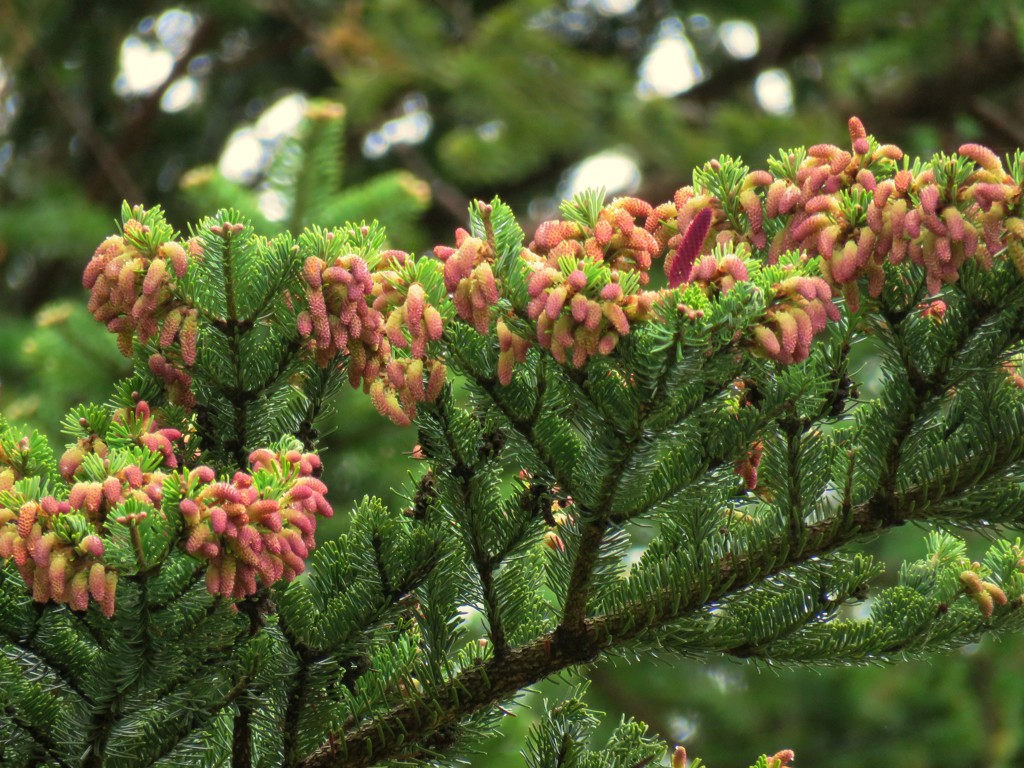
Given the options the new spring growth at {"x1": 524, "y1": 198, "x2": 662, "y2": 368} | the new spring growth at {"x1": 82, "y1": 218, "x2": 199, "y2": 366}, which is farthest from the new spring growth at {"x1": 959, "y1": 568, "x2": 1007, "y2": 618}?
the new spring growth at {"x1": 82, "y1": 218, "x2": 199, "y2": 366}

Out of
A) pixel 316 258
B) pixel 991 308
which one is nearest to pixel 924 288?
pixel 991 308

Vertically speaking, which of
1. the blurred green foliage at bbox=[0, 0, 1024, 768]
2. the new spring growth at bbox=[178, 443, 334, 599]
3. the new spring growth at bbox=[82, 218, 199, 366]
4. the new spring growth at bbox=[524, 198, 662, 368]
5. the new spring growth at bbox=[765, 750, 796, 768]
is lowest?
the new spring growth at bbox=[765, 750, 796, 768]

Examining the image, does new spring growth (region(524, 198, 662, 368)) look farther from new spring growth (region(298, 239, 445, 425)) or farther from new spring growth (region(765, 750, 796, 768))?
new spring growth (region(765, 750, 796, 768))

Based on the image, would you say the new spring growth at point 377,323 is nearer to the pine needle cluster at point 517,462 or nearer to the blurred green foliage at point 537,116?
the pine needle cluster at point 517,462

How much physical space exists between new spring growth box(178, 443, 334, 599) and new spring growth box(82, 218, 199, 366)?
204 millimetres

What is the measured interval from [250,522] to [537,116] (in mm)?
3939

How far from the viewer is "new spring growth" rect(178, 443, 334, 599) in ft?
3.61

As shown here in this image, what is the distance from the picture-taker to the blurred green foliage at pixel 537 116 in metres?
4.64

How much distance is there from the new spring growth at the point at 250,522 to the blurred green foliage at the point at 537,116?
2124 millimetres

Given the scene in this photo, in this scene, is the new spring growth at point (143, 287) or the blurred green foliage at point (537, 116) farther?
the blurred green foliage at point (537, 116)

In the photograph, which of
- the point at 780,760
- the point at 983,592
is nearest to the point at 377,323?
the point at 780,760

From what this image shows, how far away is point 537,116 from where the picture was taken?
488cm

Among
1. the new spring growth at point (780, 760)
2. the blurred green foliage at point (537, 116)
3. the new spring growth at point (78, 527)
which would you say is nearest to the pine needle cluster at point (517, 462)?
the new spring growth at point (78, 527)

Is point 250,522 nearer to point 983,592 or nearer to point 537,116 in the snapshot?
point 983,592
